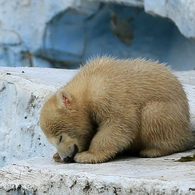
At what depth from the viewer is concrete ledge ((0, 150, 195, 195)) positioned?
2.04 metres

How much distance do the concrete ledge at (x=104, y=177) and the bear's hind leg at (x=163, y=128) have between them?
0.08m

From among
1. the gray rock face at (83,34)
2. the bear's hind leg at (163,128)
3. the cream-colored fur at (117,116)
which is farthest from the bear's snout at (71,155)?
the gray rock face at (83,34)

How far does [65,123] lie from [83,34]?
5634 millimetres

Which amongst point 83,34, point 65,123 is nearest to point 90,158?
point 65,123

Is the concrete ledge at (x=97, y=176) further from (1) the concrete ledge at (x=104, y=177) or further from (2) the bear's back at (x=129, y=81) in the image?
(2) the bear's back at (x=129, y=81)

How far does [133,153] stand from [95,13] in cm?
516

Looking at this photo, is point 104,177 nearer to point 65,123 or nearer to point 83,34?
point 65,123

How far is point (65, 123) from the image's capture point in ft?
9.25

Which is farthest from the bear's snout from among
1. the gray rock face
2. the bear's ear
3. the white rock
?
the gray rock face

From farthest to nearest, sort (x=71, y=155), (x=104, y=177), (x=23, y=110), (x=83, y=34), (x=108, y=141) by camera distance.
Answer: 1. (x=83, y=34)
2. (x=23, y=110)
3. (x=71, y=155)
4. (x=108, y=141)
5. (x=104, y=177)

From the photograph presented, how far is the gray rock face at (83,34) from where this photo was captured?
26.0ft

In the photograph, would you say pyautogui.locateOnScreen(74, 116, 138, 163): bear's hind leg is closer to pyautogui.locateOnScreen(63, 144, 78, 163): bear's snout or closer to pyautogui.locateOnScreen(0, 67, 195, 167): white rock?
pyautogui.locateOnScreen(63, 144, 78, 163): bear's snout

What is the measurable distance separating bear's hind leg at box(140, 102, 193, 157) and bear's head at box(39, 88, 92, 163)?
370 mm

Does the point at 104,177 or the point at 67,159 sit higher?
the point at 104,177
